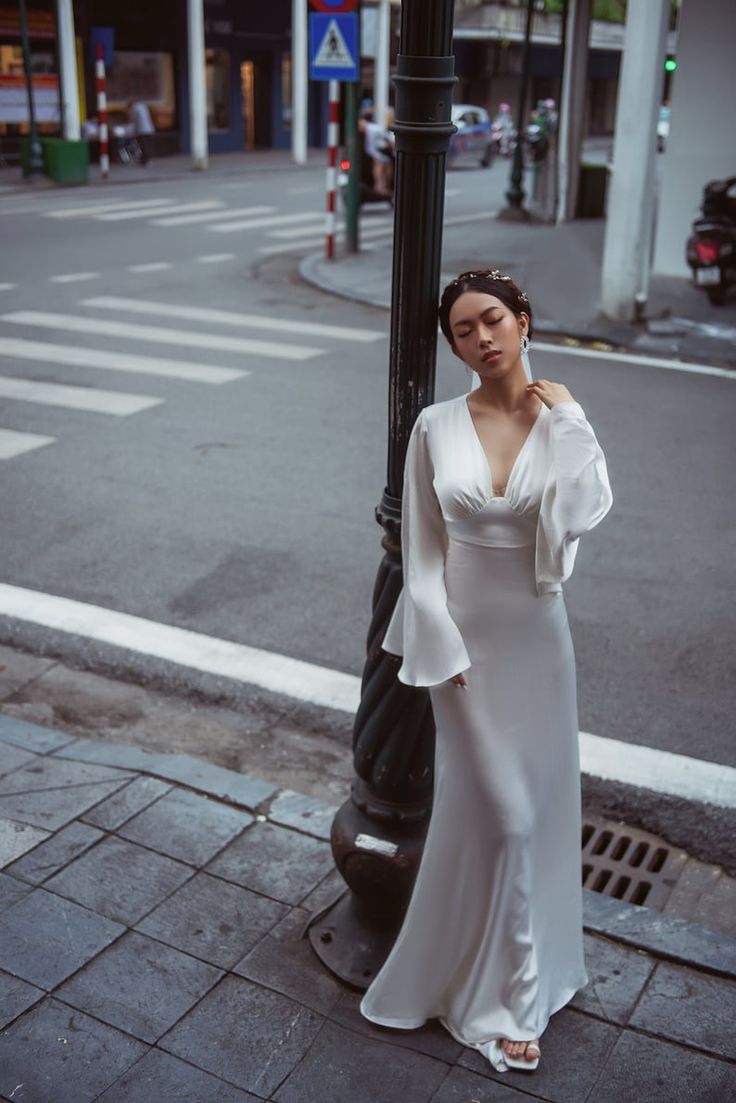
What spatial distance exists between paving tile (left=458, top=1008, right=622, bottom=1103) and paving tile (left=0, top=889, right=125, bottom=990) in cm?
112

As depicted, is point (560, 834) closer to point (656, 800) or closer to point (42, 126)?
point (656, 800)

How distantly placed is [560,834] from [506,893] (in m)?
0.22

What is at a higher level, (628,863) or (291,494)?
(291,494)

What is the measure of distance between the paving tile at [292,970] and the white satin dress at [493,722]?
0.15 metres

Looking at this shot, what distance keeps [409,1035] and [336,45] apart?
44.4 feet

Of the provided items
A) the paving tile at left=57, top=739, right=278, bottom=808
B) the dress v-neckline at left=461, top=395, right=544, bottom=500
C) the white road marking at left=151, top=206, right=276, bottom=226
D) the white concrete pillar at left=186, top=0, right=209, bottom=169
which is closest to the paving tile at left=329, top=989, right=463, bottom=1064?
the paving tile at left=57, top=739, right=278, bottom=808

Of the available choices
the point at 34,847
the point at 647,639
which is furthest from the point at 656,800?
the point at 34,847

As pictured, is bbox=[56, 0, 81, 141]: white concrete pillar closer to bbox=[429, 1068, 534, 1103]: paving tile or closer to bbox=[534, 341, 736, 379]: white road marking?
bbox=[534, 341, 736, 379]: white road marking

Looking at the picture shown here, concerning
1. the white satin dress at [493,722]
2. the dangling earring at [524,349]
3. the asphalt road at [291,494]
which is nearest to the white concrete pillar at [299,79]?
the asphalt road at [291,494]

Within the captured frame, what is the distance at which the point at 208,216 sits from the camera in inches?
834

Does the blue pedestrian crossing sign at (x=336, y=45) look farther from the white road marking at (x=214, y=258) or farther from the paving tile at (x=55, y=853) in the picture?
the paving tile at (x=55, y=853)

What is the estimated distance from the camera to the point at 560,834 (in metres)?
3.00

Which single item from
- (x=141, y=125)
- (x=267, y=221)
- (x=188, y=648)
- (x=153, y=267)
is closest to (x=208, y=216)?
(x=267, y=221)

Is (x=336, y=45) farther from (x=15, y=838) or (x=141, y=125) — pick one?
(x=141, y=125)
